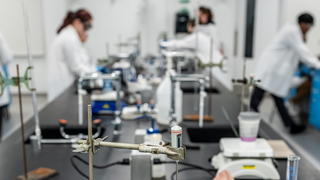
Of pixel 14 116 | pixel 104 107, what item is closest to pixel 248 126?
pixel 104 107

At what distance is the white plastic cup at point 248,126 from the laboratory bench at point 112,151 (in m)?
0.14

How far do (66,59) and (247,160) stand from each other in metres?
2.16

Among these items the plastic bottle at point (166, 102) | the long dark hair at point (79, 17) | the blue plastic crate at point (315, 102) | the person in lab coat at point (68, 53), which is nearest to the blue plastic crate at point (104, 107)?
the plastic bottle at point (166, 102)

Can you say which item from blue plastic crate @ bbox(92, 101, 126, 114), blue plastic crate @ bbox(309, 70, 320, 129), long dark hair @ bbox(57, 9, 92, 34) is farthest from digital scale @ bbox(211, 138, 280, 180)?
blue plastic crate @ bbox(309, 70, 320, 129)

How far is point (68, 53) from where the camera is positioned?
2918mm

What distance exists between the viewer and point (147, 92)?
7.16ft

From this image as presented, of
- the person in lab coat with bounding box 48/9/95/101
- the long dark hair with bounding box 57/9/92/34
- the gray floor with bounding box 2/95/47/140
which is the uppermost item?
the long dark hair with bounding box 57/9/92/34

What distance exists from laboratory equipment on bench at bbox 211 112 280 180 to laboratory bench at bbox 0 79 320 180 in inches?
2.6

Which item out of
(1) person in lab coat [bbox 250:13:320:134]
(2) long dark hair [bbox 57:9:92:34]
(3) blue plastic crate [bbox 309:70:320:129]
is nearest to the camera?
(2) long dark hair [bbox 57:9:92:34]

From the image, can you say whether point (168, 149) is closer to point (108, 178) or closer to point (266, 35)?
point (108, 178)

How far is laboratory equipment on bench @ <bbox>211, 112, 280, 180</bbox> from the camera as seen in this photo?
3.71 feet

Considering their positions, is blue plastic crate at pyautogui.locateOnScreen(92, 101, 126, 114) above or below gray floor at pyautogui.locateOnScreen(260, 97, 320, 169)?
above

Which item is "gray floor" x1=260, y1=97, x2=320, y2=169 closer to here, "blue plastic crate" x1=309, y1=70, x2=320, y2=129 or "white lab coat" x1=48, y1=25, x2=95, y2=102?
"blue plastic crate" x1=309, y1=70, x2=320, y2=129

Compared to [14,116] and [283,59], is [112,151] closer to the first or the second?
[283,59]
